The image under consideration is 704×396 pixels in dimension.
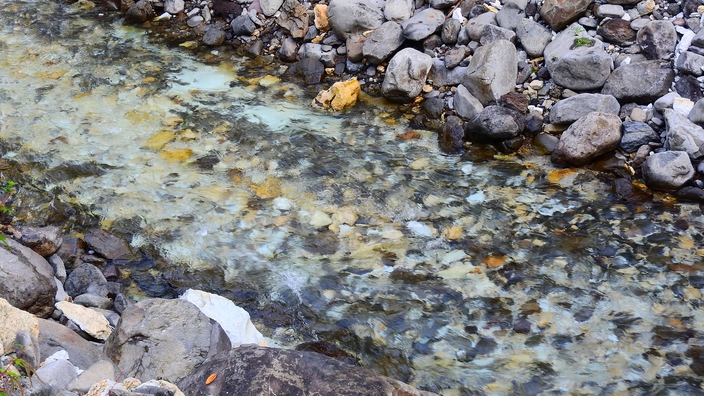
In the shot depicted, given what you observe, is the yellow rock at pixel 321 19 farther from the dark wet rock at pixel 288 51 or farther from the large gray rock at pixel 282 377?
the large gray rock at pixel 282 377

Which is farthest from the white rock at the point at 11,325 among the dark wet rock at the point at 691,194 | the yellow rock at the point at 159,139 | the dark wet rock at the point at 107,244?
the dark wet rock at the point at 691,194

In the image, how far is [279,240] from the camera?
191 inches

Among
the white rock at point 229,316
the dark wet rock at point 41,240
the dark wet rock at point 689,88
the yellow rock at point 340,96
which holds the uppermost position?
the dark wet rock at point 689,88

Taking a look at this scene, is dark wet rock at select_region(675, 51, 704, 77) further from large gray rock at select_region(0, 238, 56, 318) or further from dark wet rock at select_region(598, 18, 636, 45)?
large gray rock at select_region(0, 238, 56, 318)

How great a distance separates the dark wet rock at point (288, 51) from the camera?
716 cm

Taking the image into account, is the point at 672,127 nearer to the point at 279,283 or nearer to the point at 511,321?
the point at 511,321

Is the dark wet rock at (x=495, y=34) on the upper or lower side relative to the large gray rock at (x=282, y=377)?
upper

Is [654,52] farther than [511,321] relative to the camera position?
Yes

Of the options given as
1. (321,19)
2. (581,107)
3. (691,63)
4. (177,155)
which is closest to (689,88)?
(691,63)

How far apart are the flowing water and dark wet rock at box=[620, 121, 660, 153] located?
14.8 inches

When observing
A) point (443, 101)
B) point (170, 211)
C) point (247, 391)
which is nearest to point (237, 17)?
point (443, 101)

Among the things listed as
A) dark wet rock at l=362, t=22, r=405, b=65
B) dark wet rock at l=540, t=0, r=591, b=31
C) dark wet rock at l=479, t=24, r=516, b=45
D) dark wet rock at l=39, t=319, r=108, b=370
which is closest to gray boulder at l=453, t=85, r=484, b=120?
dark wet rock at l=479, t=24, r=516, b=45

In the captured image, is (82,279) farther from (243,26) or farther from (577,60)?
→ (577,60)

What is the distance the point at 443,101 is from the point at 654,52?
184 centimetres
